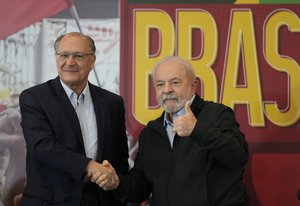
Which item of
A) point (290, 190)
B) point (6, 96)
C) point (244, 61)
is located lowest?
point (290, 190)

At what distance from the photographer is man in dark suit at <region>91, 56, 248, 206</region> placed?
1.71 metres

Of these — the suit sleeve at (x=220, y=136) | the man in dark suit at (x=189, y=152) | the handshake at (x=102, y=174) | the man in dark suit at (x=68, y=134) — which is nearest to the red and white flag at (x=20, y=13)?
the man in dark suit at (x=68, y=134)

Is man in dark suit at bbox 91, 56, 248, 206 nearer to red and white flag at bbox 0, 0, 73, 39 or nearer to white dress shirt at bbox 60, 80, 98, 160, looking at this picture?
white dress shirt at bbox 60, 80, 98, 160

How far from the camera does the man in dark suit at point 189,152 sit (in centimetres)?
171

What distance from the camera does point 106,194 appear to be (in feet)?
6.61

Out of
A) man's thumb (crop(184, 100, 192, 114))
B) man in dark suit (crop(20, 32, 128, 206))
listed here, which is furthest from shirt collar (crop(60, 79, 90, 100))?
man's thumb (crop(184, 100, 192, 114))

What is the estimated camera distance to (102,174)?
1843 mm

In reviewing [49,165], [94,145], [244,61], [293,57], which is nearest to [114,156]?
[94,145]

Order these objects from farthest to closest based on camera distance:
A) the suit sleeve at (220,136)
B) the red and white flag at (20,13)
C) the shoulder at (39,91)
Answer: the red and white flag at (20,13) → the shoulder at (39,91) → the suit sleeve at (220,136)

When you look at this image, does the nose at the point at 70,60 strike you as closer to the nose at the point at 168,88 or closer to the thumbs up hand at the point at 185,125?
the nose at the point at 168,88

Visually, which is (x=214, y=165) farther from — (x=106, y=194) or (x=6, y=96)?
(x=6, y=96)

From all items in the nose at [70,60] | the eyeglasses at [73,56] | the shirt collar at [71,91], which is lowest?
the shirt collar at [71,91]

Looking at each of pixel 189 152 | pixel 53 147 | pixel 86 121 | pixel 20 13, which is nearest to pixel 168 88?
pixel 189 152

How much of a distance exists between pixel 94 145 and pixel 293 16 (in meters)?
1.26
